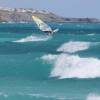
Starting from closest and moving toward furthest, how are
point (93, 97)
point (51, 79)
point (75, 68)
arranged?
point (93, 97)
point (51, 79)
point (75, 68)

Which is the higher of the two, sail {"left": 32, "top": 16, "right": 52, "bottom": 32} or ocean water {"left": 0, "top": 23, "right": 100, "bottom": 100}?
ocean water {"left": 0, "top": 23, "right": 100, "bottom": 100}

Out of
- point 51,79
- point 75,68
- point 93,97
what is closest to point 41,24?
point 75,68

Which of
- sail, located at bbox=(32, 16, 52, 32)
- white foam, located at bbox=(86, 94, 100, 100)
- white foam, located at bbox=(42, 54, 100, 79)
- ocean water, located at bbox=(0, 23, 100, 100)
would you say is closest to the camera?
white foam, located at bbox=(86, 94, 100, 100)

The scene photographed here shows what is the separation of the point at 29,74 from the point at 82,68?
9.05 ft

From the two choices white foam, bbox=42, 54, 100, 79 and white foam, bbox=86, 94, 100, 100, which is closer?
white foam, bbox=86, 94, 100, 100

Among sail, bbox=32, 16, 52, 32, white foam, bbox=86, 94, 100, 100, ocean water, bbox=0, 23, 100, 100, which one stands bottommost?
sail, bbox=32, 16, 52, 32

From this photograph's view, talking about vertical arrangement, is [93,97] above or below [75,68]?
above

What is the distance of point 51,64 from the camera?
36.1m

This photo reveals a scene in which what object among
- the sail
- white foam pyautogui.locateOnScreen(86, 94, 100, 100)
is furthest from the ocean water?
the sail

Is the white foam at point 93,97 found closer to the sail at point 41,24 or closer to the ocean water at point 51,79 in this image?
the ocean water at point 51,79

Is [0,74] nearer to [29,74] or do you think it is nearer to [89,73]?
[29,74]

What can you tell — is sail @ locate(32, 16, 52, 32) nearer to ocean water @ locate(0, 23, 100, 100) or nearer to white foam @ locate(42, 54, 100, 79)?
ocean water @ locate(0, 23, 100, 100)

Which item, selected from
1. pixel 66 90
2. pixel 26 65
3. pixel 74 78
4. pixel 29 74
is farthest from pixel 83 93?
pixel 26 65

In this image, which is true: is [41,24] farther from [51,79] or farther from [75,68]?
[51,79]
